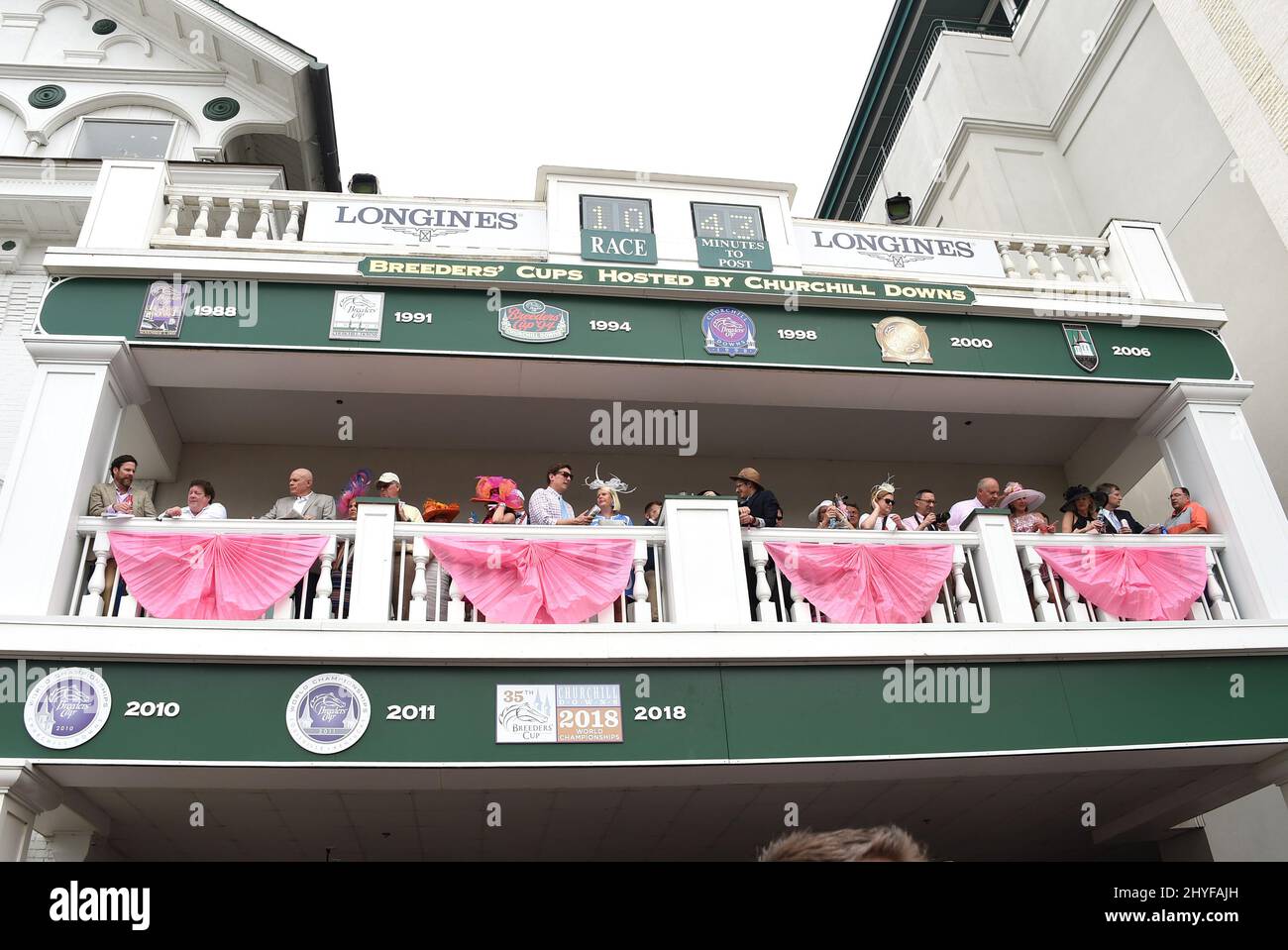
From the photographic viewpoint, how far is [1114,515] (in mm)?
9492

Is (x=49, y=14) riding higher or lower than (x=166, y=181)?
higher

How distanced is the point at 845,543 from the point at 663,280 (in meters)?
3.24

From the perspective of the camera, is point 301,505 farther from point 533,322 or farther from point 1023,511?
point 1023,511

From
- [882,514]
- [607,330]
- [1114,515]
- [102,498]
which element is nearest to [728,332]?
[607,330]

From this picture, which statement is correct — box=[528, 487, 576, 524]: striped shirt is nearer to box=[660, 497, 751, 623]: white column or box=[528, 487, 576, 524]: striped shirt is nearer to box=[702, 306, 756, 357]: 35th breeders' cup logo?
box=[660, 497, 751, 623]: white column

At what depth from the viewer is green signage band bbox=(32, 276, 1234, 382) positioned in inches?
352

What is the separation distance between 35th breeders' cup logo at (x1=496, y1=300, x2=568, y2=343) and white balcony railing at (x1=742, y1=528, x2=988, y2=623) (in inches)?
108

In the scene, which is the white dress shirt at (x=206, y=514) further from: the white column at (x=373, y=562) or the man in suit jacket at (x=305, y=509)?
the white column at (x=373, y=562)

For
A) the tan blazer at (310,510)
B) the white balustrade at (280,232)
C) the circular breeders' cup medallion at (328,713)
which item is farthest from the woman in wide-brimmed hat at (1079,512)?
the tan blazer at (310,510)

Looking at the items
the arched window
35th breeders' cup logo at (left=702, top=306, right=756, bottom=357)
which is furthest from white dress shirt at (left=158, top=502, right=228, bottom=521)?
the arched window
